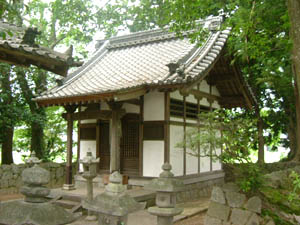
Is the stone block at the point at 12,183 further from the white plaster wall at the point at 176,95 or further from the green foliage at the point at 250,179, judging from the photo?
the green foliage at the point at 250,179

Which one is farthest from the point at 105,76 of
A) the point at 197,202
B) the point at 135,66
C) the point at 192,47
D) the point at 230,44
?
the point at 197,202

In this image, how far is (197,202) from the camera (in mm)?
11273

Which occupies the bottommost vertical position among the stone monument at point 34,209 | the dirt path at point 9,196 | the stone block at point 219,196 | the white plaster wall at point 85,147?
the dirt path at point 9,196

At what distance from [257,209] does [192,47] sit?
724 centimetres

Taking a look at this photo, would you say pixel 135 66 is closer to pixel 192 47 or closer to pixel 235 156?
pixel 192 47

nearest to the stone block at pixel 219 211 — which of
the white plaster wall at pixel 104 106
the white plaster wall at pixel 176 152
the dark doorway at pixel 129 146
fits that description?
the white plaster wall at pixel 176 152

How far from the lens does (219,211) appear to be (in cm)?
768

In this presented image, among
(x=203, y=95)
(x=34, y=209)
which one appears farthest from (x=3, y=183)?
(x=34, y=209)

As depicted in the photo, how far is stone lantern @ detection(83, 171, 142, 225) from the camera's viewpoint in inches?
160

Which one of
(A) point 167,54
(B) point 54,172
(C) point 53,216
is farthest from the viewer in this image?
(B) point 54,172

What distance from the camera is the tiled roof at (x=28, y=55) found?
14.7 feet

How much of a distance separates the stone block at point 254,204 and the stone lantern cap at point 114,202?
3.97 meters

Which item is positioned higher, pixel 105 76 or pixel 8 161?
pixel 105 76

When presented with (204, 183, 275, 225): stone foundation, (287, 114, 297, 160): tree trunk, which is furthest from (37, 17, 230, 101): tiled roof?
(287, 114, 297, 160): tree trunk
